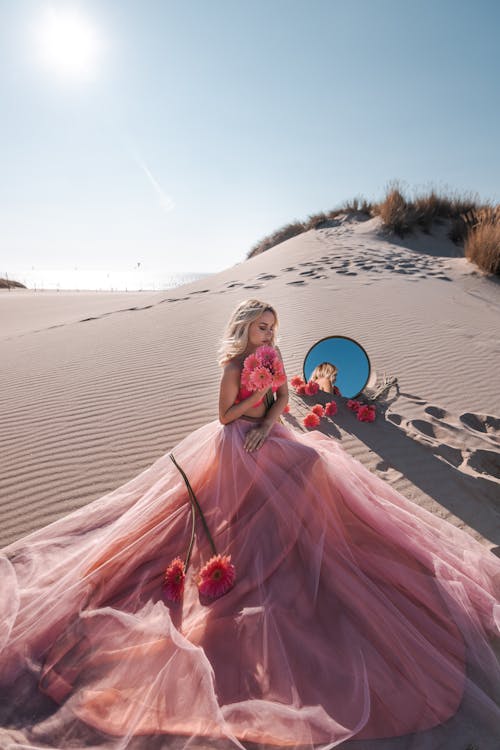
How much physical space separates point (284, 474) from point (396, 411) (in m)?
2.43

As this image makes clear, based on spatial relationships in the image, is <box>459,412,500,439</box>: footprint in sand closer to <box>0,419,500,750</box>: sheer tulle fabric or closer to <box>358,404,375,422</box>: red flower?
<box>358,404,375,422</box>: red flower

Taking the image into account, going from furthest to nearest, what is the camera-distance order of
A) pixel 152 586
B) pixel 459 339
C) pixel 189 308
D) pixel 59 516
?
pixel 189 308, pixel 459 339, pixel 59 516, pixel 152 586

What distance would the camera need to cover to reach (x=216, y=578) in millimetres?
1546

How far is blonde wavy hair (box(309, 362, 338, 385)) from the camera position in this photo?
403 cm

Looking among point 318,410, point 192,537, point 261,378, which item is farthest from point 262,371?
point 318,410

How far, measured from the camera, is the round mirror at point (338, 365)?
375 centimetres

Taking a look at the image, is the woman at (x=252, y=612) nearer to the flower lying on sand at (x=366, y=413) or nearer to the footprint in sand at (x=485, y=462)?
the footprint in sand at (x=485, y=462)

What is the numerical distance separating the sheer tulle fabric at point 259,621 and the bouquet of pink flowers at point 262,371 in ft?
0.87

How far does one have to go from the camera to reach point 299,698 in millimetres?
1227

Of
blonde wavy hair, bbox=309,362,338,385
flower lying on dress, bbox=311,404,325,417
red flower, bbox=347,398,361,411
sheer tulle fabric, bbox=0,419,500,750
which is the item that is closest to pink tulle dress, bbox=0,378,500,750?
sheer tulle fabric, bbox=0,419,500,750

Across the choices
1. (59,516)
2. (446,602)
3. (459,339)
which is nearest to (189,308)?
(459,339)

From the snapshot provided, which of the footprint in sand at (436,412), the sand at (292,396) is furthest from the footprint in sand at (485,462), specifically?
the footprint in sand at (436,412)

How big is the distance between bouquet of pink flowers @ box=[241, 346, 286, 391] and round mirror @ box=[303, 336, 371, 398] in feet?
6.20

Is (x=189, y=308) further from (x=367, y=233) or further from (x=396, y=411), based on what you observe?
(x=367, y=233)
